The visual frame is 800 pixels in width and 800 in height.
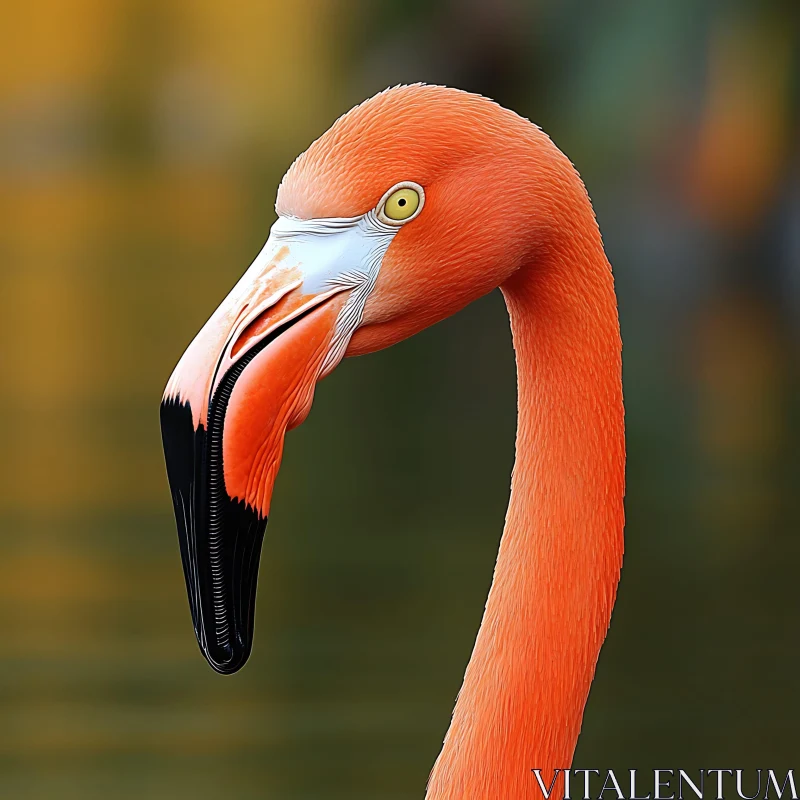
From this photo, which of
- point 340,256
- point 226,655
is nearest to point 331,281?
point 340,256

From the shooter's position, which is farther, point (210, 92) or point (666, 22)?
point (210, 92)

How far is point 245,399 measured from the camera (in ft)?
5.27

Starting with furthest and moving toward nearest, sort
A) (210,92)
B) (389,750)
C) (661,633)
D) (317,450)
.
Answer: (210,92) < (317,450) < (661,633) < (389,750)

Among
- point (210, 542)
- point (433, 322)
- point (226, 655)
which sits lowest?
point (226, 655)

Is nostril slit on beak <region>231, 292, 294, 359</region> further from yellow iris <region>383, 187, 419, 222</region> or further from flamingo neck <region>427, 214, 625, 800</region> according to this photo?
flamingo neck <region>427, 214, 625, 800</region>

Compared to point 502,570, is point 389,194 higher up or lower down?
higher up

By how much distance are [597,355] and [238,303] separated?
0.52m

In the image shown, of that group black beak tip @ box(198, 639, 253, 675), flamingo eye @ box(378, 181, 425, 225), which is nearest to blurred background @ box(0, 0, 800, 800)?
black beak tip @ box(198, 639, 253, 675)

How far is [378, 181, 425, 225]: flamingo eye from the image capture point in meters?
1.72

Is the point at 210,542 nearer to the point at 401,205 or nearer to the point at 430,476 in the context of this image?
the point at 401,205

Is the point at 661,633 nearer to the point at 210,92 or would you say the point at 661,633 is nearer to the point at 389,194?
the point at 389,194

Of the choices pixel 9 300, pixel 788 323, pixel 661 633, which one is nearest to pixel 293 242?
pixel 661 633

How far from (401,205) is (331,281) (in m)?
0.12

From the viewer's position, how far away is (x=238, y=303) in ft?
5.42
